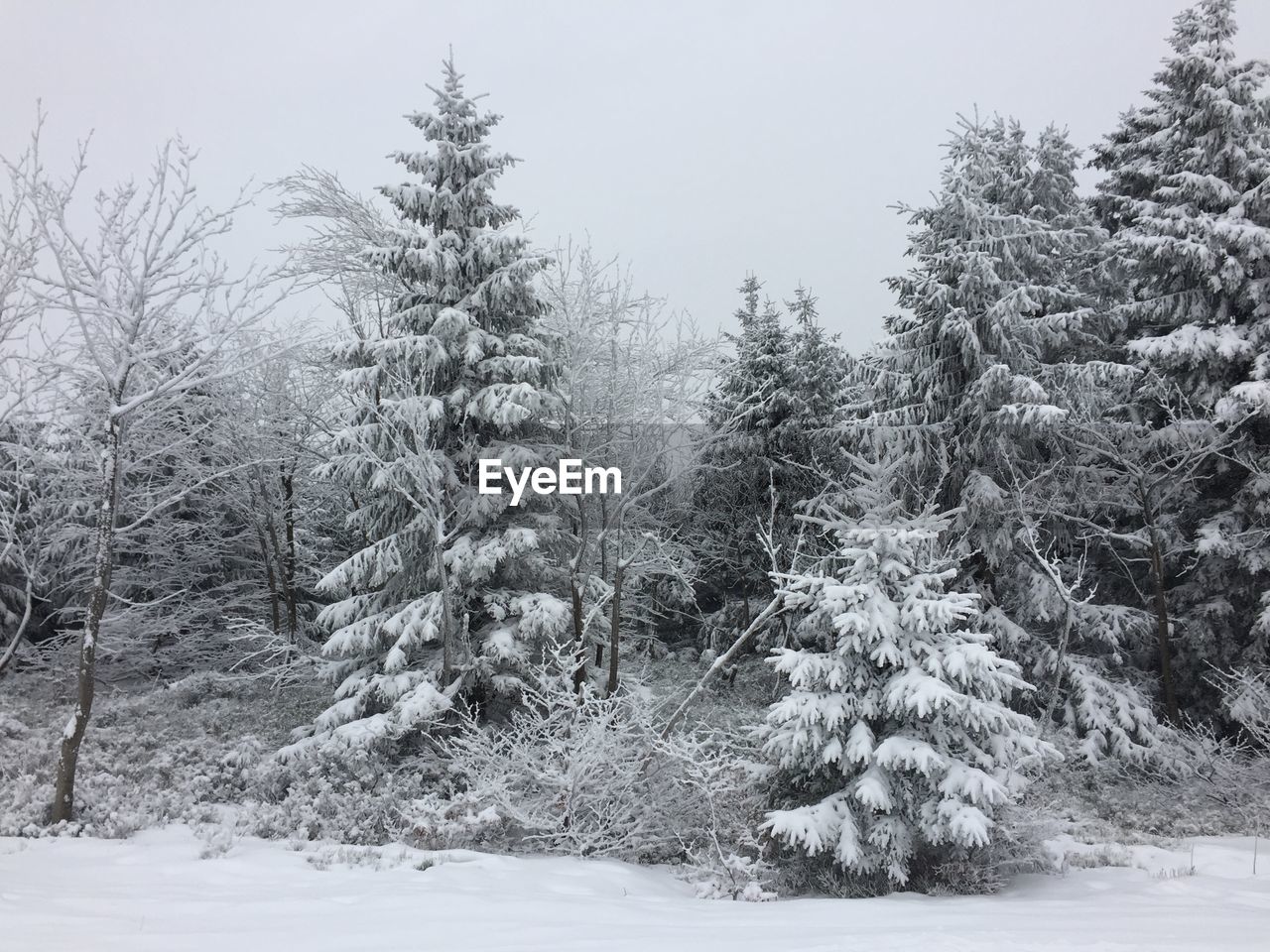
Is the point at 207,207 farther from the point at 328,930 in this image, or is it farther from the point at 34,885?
the point at 328,930

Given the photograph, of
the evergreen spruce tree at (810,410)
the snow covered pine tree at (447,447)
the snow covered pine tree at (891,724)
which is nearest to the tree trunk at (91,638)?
the snow covered pine tree at (447,447)

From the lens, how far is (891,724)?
877 cm

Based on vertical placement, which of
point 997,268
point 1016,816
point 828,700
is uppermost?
point 997,268

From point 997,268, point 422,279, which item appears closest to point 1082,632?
point 997,268

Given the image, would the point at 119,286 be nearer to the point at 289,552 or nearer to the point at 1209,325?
the point at 289,552

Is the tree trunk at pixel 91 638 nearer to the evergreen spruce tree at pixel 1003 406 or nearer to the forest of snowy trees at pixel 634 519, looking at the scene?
the forest of snowy trees at pixel 634 519

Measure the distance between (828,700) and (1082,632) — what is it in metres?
10.0

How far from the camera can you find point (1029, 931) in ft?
18.0

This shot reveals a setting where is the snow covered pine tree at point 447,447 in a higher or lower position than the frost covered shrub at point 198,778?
higher

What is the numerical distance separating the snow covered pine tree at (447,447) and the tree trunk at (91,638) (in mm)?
3531

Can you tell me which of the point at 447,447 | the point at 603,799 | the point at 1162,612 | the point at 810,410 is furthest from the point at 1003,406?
the point at 603,799

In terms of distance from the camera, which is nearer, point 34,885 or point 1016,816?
point 34,885

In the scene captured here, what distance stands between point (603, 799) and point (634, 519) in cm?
1060

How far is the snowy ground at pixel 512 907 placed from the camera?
5.16 metres
